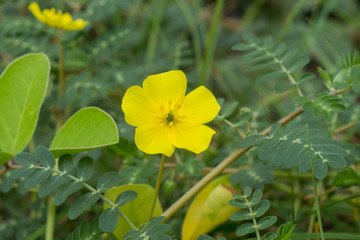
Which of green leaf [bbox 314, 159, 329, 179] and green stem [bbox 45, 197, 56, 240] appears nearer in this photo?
green leaf [bbox 314, 159, 329, 179]

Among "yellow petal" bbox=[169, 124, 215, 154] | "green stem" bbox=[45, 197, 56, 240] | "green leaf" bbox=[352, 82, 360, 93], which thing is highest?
"green leaf" bbox=[352, 82, 360, 93]

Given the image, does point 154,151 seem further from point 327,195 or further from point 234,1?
point 234,1

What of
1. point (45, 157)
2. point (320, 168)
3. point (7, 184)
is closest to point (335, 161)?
point (320, 168)

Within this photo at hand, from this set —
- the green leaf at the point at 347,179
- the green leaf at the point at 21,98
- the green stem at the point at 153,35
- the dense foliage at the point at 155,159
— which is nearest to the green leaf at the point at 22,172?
the dense foliage at the point at 155,159

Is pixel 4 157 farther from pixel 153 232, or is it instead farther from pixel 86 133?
pixel 153 232

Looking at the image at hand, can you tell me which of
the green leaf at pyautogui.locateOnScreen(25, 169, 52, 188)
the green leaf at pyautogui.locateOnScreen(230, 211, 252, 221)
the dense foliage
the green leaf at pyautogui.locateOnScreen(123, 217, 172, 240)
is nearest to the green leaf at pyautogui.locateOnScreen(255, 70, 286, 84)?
the dense foliage

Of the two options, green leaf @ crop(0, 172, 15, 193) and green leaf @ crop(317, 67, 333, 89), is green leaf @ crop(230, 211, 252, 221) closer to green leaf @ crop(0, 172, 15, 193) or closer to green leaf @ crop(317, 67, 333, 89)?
green leaf @ crop(317, 67, 333, 89)

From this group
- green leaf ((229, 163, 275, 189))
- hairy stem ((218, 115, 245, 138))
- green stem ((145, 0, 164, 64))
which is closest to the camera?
hairy stem ((218, 115, 245, 138))

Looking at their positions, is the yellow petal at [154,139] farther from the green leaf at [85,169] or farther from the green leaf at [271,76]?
the green leaf at [271,76]
